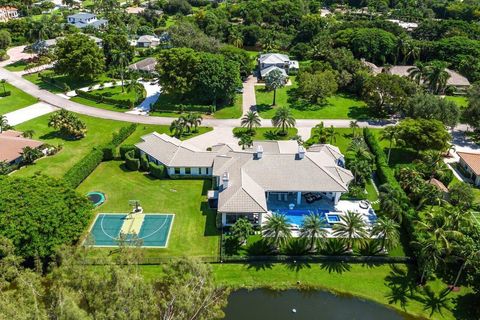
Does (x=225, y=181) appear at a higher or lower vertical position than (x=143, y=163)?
higher

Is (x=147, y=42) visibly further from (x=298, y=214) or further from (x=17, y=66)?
(x=298, y=214)

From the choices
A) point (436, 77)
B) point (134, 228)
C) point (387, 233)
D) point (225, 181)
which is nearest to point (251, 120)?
point (225, 181)

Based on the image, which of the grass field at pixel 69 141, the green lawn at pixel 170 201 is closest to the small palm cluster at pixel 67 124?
the grass field at pixel 69 141

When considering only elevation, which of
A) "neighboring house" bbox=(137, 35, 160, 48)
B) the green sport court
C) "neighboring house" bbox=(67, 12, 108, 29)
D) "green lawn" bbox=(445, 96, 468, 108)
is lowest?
the green sport court

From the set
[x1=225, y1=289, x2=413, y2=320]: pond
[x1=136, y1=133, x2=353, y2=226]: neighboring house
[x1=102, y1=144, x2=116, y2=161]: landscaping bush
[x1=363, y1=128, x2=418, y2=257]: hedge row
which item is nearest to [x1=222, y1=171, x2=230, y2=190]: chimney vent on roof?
[x1=136, y1=133, x2=353, y2=226]: neighboring house

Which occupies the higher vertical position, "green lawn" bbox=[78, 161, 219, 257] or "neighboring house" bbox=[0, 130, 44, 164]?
"neighboring house" bbox=[0, 130, 44, 164]

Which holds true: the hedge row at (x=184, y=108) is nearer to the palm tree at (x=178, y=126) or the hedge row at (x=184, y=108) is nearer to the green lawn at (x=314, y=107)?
the green lawn at (x=314, y=107)

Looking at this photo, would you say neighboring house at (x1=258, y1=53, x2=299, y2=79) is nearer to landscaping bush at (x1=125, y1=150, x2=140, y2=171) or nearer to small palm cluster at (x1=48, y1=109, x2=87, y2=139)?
small palm cluster at (x1=48, y1=109, x2=87, y2=139)
